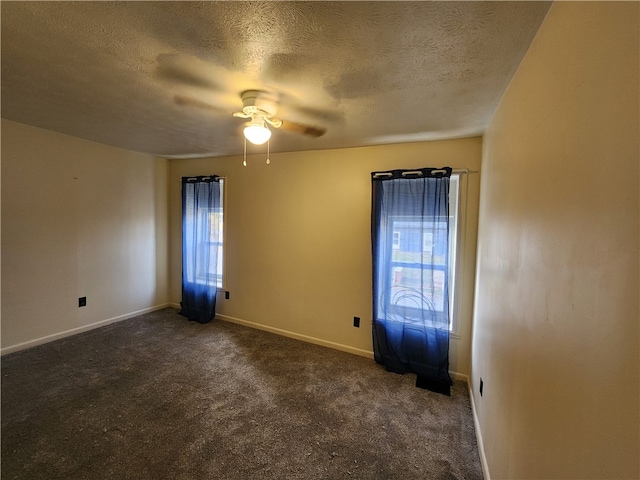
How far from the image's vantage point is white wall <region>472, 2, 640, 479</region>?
22.3 inches

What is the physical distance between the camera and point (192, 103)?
203cm

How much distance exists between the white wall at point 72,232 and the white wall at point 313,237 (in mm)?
1028

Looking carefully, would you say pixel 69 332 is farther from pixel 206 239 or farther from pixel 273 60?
pixel 273 60

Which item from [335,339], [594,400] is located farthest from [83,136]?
[594,400]

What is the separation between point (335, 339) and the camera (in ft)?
10.6

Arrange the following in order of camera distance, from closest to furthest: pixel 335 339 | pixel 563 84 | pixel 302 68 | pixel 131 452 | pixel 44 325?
1. pixel 563 84
2. pixel 302 68
3. pixel 131 452
4. pixel 44 325
5. pixel 335 339

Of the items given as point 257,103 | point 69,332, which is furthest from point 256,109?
point 69,332

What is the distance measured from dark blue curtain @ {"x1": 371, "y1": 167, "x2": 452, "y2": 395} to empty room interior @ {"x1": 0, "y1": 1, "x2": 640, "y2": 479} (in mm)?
68

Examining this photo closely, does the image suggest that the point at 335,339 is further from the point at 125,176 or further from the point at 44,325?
the point at 125,176

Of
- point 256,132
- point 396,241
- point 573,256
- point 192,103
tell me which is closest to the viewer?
point 573,256

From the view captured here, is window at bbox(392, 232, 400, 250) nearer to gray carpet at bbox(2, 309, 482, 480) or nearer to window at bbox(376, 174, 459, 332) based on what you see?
window at bbox(376, 174, 459, 332)

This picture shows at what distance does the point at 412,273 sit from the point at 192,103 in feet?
7.83

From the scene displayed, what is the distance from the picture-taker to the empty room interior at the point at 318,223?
28.8 inches

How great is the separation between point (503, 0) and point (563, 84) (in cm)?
41
